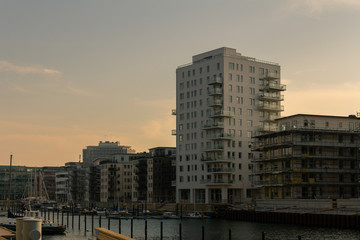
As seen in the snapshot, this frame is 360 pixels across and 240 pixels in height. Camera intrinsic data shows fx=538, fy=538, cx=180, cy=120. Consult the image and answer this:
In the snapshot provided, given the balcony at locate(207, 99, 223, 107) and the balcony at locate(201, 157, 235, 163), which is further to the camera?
the balcony at locate(207, 99, 223, 107)

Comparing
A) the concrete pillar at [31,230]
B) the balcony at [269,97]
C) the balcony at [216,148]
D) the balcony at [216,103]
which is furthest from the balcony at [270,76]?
the concrete pillar at [31,230]

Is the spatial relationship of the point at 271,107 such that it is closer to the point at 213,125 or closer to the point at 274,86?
the point at 274,86

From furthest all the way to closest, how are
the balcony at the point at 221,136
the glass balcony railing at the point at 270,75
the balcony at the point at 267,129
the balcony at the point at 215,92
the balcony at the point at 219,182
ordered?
the glass balcony railing at the point at 270,75, the balcony at the point at 267,129, the balcony at the point at 215,92, the balcony at the point at 221,136, the balcony at the point at 219,182

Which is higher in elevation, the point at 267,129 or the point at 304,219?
the point at 267,129

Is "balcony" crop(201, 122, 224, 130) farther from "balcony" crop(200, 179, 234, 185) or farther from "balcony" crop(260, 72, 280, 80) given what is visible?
"balcony" crop(260, 72, 280, 80)

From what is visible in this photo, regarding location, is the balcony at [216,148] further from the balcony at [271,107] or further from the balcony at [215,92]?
the balcony at [271,107]

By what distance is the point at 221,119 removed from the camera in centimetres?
16450

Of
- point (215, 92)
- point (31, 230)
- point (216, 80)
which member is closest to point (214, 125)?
point (215, 92)

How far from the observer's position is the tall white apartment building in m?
163

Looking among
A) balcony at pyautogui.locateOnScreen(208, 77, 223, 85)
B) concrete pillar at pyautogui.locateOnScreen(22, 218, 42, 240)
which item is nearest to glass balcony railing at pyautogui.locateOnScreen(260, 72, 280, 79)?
balcony at pyautogui.locateOnScreen(208, 77, 223, 85)

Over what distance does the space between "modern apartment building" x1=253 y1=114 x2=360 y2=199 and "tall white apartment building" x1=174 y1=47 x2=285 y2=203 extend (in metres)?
23.2

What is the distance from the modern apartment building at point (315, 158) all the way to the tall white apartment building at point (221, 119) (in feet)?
76.0

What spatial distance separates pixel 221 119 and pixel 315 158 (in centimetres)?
3971

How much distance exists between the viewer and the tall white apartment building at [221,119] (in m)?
163
